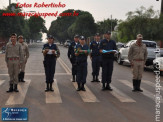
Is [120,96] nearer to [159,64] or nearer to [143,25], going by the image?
[159,64]

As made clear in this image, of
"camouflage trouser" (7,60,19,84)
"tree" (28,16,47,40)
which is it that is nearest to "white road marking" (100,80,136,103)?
"camouflage trouser" (7,60,19,84)

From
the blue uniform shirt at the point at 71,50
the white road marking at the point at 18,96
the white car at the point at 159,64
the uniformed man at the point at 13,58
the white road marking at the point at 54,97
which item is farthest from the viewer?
the white car at the point at 159,64

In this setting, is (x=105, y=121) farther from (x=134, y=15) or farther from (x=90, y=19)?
(x=90, y=19)

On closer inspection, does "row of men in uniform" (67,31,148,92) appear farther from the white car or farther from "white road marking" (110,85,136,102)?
the white car

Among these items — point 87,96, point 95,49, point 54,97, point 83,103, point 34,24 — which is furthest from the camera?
point 34,24

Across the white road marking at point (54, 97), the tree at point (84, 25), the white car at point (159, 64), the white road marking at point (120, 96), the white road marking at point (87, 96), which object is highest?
the tree at point (84, 25)

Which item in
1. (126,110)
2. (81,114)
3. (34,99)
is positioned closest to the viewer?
(81,114)

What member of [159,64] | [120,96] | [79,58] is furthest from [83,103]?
[159,64]

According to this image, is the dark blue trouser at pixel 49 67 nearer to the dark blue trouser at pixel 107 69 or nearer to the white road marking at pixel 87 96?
the white road marking at pixel 87 96

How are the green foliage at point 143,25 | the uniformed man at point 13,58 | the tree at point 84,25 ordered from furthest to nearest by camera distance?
the tree at point 84,25
the green foliage at point 143,25
the uniformed man at point 13,58

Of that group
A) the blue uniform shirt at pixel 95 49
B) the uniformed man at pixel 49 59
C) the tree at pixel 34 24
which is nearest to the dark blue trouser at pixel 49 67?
the uniformed man at pixel 49 59

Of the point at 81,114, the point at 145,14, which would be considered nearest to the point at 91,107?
the point at 81,114

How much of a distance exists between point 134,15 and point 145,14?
121 cm

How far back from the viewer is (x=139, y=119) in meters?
5.79
